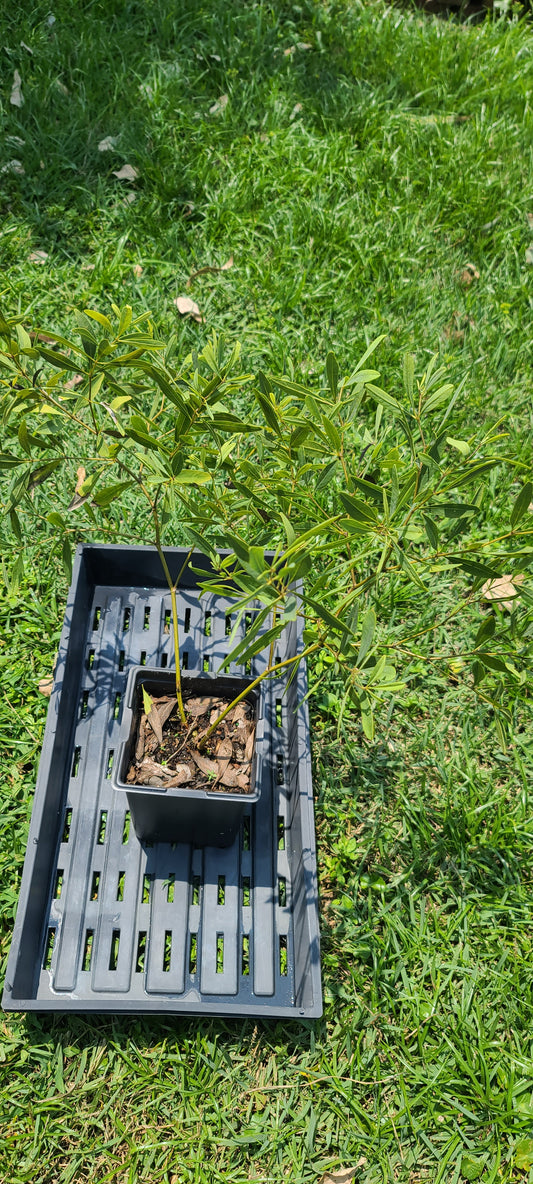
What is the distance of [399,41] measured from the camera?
12.6 ft

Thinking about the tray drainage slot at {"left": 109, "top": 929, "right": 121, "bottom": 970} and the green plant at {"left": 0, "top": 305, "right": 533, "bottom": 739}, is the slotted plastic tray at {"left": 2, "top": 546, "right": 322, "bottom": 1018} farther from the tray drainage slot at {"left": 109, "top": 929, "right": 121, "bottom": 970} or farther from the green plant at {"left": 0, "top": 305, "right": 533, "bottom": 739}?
the green plant at {"left": 0, "top": 305, "right": 533, "bottom": 739}

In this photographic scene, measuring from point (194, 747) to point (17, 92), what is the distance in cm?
282

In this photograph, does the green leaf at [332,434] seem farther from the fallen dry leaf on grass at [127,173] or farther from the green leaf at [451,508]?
the fallen dry leaf on grass at [127,173]

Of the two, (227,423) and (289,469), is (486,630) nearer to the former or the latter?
(289,469)

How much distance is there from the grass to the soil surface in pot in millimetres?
451

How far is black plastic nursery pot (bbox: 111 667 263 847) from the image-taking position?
1.63 m

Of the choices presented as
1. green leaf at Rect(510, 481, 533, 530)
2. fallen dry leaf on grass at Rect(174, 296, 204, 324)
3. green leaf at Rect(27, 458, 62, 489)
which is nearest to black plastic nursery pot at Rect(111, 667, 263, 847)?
green leaf at Rect(27, 458, 62, 489)

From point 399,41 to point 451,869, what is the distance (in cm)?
367

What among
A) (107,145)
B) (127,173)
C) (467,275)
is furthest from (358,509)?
(107,145)

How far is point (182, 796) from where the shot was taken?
1.62m

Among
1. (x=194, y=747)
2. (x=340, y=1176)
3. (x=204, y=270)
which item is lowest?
(x=340, y=1176)

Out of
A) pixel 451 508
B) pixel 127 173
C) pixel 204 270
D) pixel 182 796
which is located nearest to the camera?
pixel 451 508

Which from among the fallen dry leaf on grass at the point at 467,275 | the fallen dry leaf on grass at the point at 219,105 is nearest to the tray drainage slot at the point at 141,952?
the fallen dry leaf on grass at the point at 467,275

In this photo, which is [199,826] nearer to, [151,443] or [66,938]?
[66,938]
